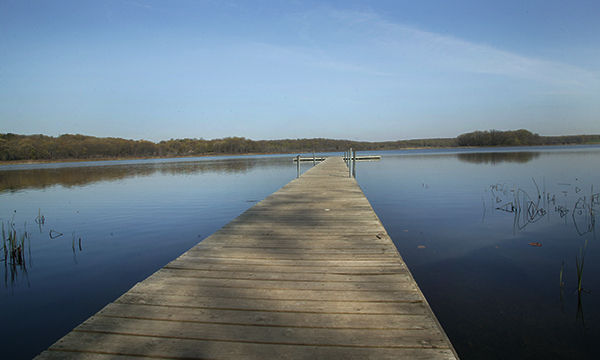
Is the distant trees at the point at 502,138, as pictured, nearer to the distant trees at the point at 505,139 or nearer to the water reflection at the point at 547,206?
the distant trees at the point at 505,139

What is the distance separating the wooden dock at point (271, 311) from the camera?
1471mm

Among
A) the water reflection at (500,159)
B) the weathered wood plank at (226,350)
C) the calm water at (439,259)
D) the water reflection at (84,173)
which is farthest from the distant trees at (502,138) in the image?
the weathered wood plank at (226,350)

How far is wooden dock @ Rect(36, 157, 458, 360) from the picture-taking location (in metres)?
1.47

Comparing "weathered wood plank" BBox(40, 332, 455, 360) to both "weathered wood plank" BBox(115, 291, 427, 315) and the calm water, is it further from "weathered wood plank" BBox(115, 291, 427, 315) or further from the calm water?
the calm water

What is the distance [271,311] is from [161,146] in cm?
8137

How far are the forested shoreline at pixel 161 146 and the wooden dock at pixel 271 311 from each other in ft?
149

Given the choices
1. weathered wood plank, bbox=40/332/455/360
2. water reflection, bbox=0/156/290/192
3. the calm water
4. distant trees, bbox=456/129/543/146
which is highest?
distant trees, bbox=456/129/543/146

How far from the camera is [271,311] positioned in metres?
1.83

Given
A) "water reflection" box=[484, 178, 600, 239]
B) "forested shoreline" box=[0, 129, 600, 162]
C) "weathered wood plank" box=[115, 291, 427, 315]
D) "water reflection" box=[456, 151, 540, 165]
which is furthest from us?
"forested shoreline" box=[0, 129, 600, 162]

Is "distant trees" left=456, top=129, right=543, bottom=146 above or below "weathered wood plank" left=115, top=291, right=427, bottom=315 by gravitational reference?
above

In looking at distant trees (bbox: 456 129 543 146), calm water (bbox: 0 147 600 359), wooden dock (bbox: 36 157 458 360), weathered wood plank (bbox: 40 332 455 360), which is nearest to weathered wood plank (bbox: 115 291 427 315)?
wooden dock (bbox: 36 157 458 360)

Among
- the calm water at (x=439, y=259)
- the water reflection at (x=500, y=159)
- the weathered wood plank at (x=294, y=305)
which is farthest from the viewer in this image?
the water reflection at (x=500, y=159)

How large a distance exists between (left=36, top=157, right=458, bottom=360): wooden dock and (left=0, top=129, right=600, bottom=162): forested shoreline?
4554 cm

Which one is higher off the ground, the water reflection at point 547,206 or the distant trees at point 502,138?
the distant trees at point 502,138
